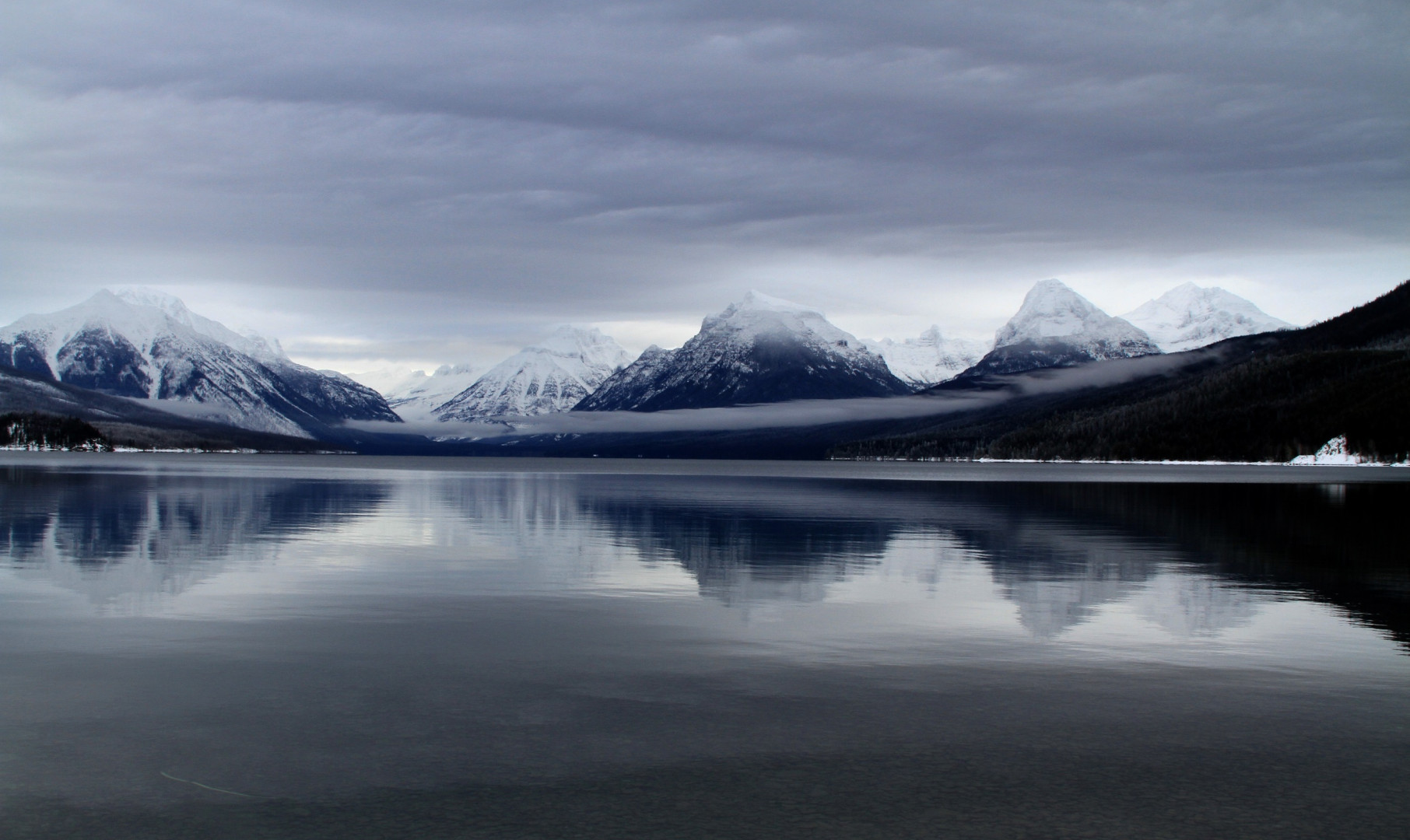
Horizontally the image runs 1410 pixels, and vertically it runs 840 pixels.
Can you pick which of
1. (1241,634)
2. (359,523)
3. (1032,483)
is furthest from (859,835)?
(1032,483)

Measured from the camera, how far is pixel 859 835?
13.9m

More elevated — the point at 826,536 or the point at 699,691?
the point at 826,536

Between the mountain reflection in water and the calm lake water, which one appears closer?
the calm lake water

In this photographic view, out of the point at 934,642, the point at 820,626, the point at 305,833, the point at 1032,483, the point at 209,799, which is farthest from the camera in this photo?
the point at 1032,483

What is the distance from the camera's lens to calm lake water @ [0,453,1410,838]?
1491 cm

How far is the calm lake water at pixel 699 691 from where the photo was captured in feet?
48.9

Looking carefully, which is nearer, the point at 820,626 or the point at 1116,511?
the point at 820,626

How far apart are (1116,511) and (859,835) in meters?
75.8

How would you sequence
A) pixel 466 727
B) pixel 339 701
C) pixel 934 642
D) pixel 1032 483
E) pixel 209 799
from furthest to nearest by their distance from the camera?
pixel 1032 483
pixel 934 642
pixel 339 701
pixel 466 727
pixel 209 799

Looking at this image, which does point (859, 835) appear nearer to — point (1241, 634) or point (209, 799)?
point (209, 799)

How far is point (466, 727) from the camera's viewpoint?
18.8m

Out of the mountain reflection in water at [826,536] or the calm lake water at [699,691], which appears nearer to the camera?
the calm lake water at [699,691]

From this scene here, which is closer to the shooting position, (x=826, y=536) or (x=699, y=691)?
(x=699, y=691)

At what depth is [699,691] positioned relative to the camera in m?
21.6
